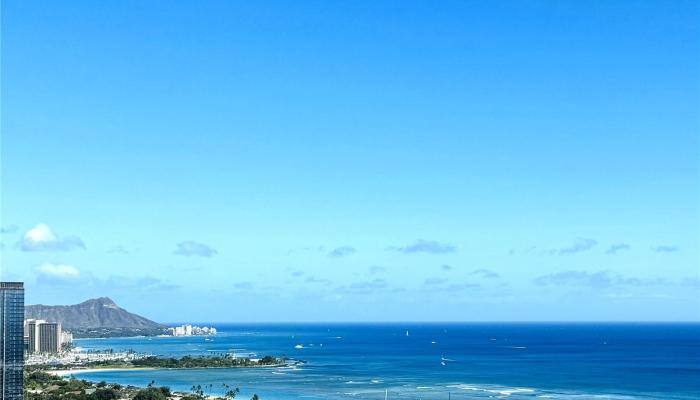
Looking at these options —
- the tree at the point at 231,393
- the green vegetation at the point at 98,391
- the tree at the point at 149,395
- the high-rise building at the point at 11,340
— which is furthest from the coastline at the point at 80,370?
the high-rise building at the point at 11,340

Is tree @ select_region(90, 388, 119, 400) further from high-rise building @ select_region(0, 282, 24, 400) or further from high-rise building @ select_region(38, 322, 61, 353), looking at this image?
high-rise building @ select_region(38, 322, 61, 353)

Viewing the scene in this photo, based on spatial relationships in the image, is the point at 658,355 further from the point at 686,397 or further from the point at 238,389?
the point at 238,389

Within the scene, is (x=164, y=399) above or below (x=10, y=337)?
below

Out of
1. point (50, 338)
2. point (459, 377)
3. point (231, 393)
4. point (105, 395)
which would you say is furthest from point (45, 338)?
point (459, 377)

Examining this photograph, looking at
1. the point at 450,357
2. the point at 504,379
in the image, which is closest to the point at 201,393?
the point at 504,379

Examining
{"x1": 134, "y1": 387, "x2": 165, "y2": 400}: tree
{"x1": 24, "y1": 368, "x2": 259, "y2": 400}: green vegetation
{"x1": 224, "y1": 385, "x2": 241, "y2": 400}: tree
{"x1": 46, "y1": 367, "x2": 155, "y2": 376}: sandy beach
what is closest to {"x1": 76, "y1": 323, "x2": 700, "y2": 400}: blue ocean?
{"x1": 224, "y1": 385, "x2": 241, "y2": 400}: tree

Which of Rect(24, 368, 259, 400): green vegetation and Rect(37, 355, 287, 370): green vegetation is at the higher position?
Rect(24, 368, 259, 400): green vegetation
